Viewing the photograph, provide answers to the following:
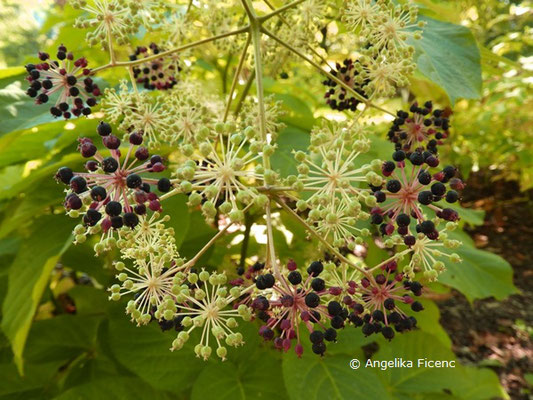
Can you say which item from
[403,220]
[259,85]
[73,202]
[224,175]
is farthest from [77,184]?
[403,220]

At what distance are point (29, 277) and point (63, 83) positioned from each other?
26.7 inches

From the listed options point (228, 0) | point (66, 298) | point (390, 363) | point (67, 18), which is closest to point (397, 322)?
A: point (390, 363)

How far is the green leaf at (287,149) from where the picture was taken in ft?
4.69

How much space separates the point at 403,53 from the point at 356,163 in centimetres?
34

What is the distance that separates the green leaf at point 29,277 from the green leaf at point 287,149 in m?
0.72

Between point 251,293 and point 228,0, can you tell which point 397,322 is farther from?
point 228,0

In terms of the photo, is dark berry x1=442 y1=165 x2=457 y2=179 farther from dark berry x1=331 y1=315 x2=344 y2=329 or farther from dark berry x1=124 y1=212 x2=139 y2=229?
dark berry x1=124 y1=212 x2=139 y2=229

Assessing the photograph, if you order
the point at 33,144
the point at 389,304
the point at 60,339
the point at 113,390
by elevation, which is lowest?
the point at 113,390

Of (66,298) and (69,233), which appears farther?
(66,298)

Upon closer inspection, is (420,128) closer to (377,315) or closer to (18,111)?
(377,315)

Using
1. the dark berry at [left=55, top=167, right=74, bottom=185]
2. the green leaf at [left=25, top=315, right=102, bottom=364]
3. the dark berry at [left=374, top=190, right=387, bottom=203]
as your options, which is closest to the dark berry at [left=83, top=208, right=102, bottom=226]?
the dark berry at [left=55, top=167, right=74, bottom=185]

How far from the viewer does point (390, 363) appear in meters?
1.93

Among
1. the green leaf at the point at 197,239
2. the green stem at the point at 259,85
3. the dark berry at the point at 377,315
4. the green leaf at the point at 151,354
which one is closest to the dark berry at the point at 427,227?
the dark berry at the point at 377,315

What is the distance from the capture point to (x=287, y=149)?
4.91 ft
